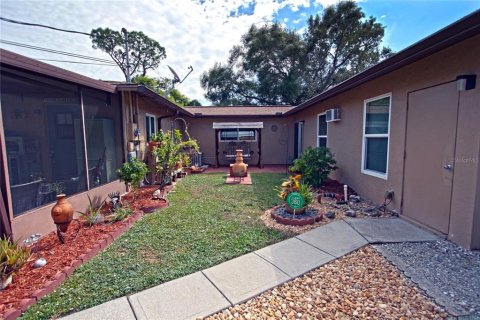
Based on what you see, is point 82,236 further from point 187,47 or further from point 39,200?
point 187,47

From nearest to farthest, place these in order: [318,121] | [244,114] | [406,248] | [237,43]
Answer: [406,248], [318,121], [244,114], [237,43]

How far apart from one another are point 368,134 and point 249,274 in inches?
171

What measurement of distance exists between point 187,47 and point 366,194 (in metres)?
15.0

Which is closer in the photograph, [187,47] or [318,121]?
[318,121]

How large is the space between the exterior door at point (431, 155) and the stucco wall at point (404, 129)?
4.6 inches

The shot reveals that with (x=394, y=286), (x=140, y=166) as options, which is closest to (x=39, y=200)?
(x=140, y=166)

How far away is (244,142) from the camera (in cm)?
1226

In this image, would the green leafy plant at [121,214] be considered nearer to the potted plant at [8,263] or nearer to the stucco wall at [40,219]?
the stucco wall at [40,219]

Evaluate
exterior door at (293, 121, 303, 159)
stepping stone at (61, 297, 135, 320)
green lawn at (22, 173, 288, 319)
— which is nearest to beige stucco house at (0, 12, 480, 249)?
green lawn at (22, 173, 288, 319)

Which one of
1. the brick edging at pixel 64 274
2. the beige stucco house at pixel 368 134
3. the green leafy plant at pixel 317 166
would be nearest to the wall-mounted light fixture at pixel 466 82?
the beige stucco house at pixel 368 134

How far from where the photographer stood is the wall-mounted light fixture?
3.03 metres

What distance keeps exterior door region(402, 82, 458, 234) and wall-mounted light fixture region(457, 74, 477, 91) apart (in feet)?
0.51

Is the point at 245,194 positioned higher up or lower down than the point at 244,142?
lower down

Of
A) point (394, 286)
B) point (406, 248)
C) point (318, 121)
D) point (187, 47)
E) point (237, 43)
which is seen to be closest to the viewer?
point (394, 286)
